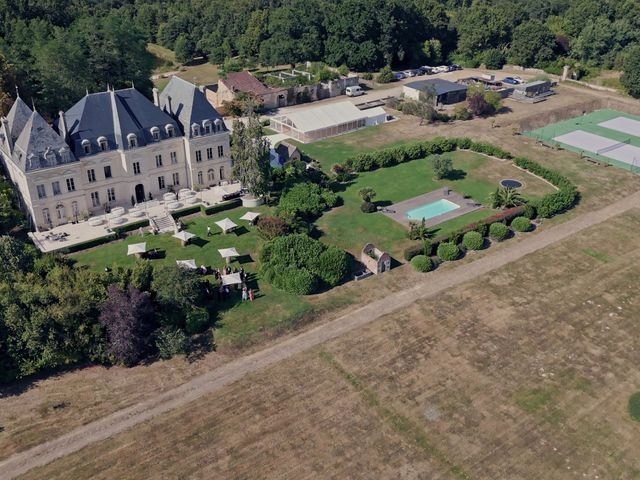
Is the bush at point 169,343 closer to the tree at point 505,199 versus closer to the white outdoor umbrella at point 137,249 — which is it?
the white outdoor umbrella at point 137,249

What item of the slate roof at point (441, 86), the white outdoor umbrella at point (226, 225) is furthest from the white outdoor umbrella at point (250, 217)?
the slate roof at point (441, 86)

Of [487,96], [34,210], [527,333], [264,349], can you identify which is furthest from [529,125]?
[34,210]

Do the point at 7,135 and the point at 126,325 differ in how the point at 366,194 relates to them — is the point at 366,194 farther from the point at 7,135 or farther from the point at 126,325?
the point at 7,135

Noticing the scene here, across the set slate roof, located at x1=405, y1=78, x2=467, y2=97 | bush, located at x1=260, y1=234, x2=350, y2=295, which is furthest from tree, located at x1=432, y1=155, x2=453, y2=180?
slate roof, located at x1=405, y1=78, x2=467, y2=97

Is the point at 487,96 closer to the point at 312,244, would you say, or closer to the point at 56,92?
the point at 312,244

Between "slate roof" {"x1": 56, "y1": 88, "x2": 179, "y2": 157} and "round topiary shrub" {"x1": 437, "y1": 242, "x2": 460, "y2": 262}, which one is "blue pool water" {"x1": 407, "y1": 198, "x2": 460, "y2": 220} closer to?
"round topiary shrub" {"x1": 437, "y1": 242, "x2": 460, "y2": 262}

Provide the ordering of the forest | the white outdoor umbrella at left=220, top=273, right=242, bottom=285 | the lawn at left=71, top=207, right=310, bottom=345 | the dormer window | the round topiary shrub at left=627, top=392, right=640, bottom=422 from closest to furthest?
the round topiary shrub at left=627, top=392, right=640, bottom=422
the lawn at left=71, top=207, right=310, bottom=345
the white outdoor umbrella at left=220, top=273, right=242, bottom=285
the dormer window
the forest
